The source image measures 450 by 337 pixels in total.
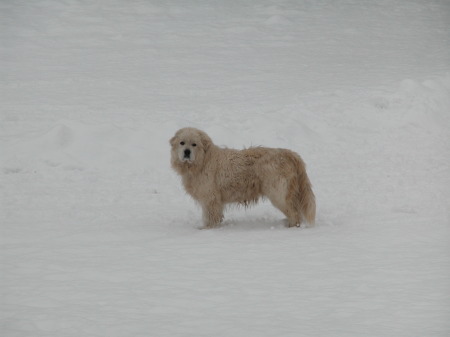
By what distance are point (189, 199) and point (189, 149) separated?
177 centimetres

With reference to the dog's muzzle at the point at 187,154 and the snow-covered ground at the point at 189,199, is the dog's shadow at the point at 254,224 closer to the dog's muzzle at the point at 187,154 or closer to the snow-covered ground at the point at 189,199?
the snow-covered ground at the point at 189,199

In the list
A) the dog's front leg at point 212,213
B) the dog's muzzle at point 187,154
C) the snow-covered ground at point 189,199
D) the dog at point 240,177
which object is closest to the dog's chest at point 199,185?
the dog at point 240,177

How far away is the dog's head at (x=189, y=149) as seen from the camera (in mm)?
9406

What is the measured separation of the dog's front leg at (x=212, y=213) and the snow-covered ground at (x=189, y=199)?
23 cm

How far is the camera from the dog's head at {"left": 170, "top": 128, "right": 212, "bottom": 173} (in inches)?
370

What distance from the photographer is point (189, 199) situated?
1102cm

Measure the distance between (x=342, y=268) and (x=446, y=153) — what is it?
6.94 m

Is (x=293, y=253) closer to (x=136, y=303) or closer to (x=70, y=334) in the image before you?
(x=136, y=303)

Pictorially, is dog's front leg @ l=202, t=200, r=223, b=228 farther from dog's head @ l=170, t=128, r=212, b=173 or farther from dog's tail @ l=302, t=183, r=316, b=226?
dog's tail @ l=302, t=183, r=316, b=226

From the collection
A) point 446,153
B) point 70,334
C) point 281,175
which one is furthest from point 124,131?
point 70,334

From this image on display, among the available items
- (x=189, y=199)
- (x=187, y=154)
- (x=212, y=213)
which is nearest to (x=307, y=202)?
(x=212, y=213)

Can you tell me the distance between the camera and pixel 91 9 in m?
27.8

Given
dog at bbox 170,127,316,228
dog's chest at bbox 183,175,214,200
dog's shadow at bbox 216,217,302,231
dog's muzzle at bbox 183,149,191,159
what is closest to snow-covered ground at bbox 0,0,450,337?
dog's shadow at bbox 216,217,302,231

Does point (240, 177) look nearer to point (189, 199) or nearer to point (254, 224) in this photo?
point (254, 224)
